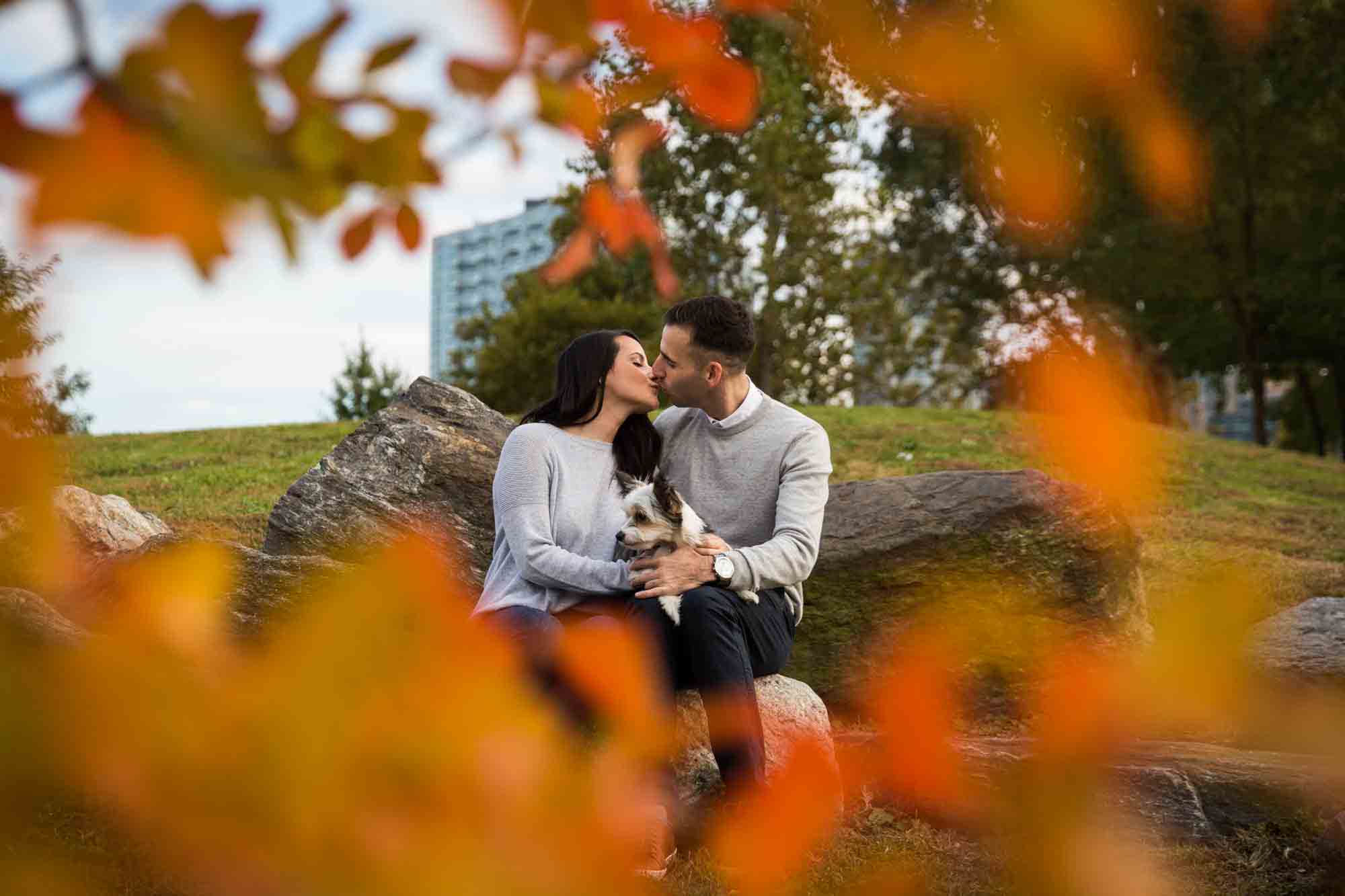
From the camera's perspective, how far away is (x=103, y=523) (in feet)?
18.4

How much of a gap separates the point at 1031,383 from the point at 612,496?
261 centimetres

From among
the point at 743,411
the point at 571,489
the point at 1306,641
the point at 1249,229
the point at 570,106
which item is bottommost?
the point at 1306,641

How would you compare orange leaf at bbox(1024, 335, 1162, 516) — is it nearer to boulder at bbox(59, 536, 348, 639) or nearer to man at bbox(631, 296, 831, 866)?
man at bbox(631, 296, 831, 866)

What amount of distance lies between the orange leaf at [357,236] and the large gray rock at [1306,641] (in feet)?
16.4

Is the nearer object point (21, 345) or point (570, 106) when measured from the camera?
point (21, 345)

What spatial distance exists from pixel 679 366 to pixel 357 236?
3.04m

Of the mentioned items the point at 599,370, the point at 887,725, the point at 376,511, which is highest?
the point at 599,370

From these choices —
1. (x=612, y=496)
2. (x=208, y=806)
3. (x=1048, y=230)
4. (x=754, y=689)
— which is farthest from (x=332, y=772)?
(x=612, y=496)

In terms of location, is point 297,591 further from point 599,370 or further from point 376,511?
point 599,370

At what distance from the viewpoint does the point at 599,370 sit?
4207 millimetres

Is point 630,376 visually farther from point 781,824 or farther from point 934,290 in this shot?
point 934,290

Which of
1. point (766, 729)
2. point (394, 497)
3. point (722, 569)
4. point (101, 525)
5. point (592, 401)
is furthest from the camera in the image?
point (101, 525)

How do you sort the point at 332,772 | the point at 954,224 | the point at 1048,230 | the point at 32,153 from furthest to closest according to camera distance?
the point at 954,224 → the point at 1048,230 → the point at 332,772 → the point at 32,153

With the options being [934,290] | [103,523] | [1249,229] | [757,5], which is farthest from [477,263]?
[757,5]
